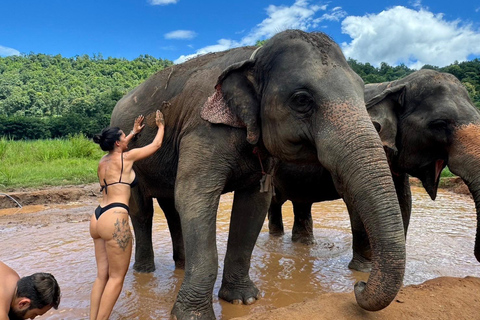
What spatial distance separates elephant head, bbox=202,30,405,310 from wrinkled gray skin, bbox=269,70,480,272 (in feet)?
5.33

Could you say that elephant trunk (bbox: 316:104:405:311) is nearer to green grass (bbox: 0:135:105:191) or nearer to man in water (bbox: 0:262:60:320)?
man in water (bbox: 0:262:60:320)

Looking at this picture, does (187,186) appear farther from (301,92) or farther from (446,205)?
(446,205)

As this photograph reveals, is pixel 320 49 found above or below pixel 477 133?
above

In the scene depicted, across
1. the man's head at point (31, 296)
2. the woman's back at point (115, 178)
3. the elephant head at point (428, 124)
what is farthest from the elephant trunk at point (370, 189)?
the man's head at point (31, 296)

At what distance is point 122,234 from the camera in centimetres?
343

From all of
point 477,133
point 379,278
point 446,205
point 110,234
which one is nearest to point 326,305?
point 379,278

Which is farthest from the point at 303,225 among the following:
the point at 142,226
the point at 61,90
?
the point at 61,90

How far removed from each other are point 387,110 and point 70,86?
81694 mm

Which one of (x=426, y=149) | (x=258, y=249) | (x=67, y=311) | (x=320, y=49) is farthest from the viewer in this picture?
(x=258, y=249)

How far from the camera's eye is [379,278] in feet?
8.25

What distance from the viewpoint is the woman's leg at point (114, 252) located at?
3408 millimetres

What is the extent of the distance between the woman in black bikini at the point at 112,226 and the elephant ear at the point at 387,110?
8.65 ft

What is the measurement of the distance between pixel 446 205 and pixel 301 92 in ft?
27.7

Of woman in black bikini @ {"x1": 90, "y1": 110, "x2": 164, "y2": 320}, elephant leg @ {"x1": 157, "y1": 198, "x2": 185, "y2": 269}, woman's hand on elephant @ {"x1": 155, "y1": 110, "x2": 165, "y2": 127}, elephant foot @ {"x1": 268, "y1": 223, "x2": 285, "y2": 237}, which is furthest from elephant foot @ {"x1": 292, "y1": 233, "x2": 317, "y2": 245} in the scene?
woman in black bikini @ {"x1": 90, "y1": 110, "x2": 164, "y2": 320}
